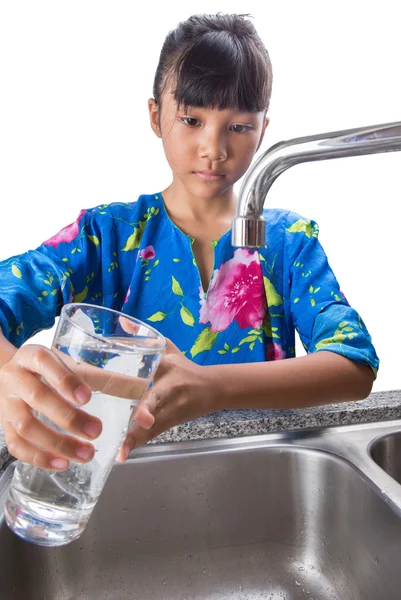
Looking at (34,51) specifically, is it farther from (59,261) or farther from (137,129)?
(59,261)

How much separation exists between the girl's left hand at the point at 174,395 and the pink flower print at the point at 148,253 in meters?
0.47

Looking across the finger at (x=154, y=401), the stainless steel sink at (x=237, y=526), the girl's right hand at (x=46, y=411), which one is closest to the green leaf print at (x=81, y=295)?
the stainless steel sink at (x=237, y=526)

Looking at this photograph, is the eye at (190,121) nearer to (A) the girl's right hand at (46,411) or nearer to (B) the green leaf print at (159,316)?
(B) the green leaf print at (159,316)

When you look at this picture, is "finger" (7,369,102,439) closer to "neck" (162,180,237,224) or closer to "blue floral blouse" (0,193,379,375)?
"blue floral blouse" (0,193,379,375)

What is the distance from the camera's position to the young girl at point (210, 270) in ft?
2.63

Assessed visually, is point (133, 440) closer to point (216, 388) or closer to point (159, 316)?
point (216, 388)

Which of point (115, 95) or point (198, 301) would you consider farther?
point (115, 95)

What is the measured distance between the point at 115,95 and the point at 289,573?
7.70 feet

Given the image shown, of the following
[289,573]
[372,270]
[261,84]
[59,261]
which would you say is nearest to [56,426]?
[289,573]

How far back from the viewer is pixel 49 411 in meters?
0.41

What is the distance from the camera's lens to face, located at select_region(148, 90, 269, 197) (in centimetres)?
96

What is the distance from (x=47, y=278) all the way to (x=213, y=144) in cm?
35

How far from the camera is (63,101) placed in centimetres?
259

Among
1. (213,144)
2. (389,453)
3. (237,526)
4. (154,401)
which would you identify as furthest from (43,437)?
(213,144)
